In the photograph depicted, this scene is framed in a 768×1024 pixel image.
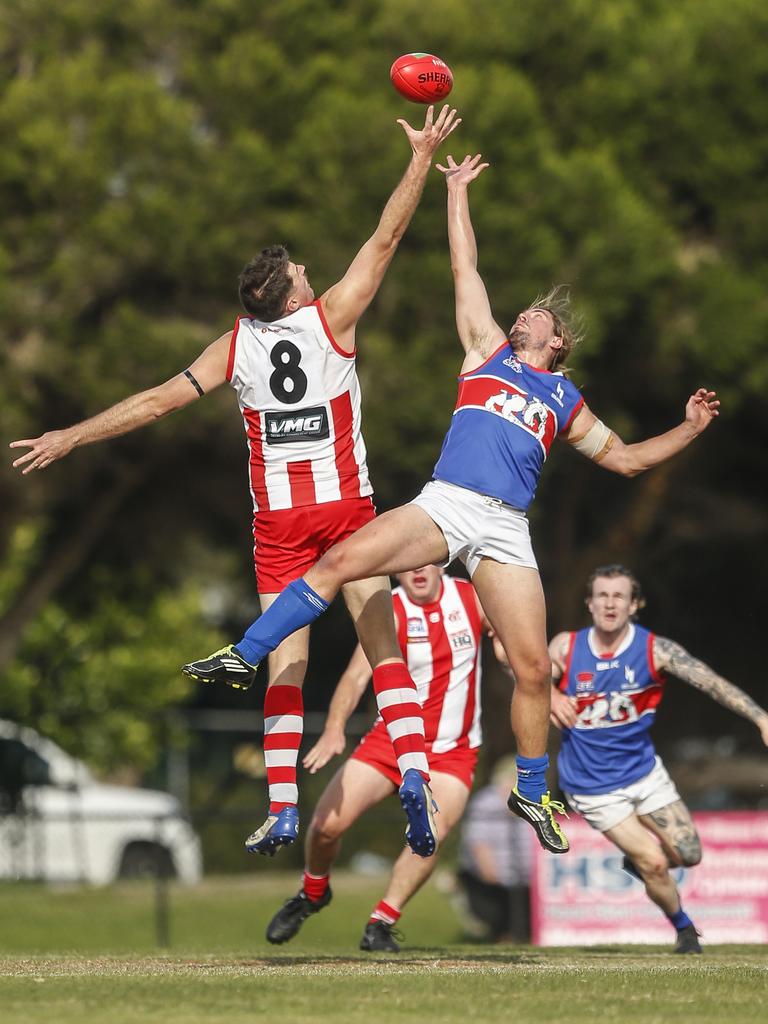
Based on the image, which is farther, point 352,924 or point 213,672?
point 352,924

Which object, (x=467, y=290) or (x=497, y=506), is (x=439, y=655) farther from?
(x=467, y=290)

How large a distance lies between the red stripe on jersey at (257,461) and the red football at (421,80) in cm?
182

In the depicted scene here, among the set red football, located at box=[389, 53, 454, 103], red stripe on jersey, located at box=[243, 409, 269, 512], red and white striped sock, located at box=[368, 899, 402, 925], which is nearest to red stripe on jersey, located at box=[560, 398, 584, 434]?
red stripe on jersey, located at box=[243, 409, 269, 512]

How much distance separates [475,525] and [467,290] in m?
1.25

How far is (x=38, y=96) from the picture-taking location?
17562 millimetres

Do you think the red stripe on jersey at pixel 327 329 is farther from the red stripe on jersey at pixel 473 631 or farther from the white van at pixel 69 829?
the white van at pixel 69 829

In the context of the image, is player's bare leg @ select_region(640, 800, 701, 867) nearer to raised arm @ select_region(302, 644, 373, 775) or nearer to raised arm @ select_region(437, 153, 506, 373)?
raised arm @ select_region(302, 644, 373, 775)

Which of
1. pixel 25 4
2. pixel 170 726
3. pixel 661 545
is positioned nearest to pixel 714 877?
pixel 661 545

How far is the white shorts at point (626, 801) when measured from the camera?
9844 millimetres

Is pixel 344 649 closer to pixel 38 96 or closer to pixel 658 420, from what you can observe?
pixel 658 420

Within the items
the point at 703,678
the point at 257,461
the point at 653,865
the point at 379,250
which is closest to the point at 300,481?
the point at 257,461

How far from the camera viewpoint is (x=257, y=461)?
789 cm

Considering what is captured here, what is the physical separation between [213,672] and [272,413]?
1342mm

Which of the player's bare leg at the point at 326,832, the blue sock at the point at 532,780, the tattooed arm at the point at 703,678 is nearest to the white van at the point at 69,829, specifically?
the player's bare leg at the point at 326,832
